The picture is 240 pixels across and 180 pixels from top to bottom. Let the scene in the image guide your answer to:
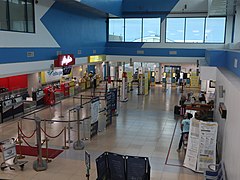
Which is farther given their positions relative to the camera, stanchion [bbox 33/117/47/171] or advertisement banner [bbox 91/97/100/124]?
advertisement banner [bbox 91/97/100/124]

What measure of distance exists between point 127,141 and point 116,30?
1487 cm

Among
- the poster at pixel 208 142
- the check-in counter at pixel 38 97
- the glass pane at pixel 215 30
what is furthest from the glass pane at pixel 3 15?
the glass pane at pixel 215 30

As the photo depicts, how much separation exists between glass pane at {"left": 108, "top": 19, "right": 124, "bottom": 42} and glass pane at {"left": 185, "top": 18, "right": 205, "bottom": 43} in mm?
5409

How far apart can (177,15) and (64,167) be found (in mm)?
17512

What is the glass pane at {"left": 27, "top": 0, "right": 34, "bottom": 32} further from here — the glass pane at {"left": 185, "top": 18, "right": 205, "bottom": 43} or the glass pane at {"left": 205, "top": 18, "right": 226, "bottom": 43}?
the glass pane at {"left": 205, "top": 18, "right": 226, "bottom": 43}

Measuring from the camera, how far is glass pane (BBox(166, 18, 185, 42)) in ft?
75.0

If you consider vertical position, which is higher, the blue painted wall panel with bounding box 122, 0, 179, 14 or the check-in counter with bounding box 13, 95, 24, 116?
the blue painted wall panel with bounding box 122, 0, 179, 14

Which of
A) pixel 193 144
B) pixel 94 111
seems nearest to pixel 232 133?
pixel 193 144

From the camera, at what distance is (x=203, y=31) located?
22484 mm

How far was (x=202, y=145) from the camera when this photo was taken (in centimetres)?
830

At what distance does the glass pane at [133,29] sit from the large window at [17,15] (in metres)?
12.0

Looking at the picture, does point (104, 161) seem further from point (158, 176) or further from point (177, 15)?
point (177, 15)

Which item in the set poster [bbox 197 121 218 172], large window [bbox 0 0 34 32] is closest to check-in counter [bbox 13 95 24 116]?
large window [bbox 0 0 34 32]

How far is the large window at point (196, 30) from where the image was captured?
72.5ft
